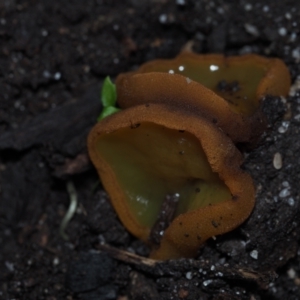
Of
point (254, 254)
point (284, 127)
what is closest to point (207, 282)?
point (254, 254)

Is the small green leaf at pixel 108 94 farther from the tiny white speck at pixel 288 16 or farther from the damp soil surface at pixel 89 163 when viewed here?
the tiny white speck at pixel 288 16

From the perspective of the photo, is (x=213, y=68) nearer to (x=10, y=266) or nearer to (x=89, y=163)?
(x=89, y=163)

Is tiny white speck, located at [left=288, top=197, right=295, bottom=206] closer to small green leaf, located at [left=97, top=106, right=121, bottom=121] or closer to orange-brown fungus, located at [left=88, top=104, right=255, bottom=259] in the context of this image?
orange-brown fungus, located at [left=88, top=104, right=255, bottom=259]

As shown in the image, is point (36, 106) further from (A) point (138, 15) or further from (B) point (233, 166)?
(B) point (233, 166)

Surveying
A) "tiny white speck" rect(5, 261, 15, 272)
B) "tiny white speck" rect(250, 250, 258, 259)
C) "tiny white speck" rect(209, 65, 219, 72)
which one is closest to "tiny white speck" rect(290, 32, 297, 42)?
"tiny white speck" rect(209, 65, 219, 72)

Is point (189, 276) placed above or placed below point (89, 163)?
below
